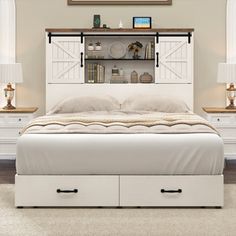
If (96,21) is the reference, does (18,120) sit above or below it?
below

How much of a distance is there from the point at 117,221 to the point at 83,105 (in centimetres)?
245

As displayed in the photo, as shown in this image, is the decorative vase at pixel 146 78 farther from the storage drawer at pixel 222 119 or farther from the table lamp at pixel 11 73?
the table lamp at pixel 11 73

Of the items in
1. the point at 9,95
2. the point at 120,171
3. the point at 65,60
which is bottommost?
the point at 120,171

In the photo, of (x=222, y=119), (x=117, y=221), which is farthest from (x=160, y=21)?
(x=117, y=221)

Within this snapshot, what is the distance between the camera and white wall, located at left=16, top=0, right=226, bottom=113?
692 centimetres

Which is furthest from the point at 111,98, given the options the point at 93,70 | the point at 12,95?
the point at 12,95

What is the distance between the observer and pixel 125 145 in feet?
14.0

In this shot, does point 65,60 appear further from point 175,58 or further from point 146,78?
point 175,58

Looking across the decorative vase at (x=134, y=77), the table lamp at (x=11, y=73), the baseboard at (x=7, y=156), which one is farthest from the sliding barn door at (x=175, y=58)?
the baseboard at (x=7, y=156)

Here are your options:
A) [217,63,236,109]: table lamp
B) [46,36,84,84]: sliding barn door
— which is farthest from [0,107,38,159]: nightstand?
[217,63,236,109]: table lamp

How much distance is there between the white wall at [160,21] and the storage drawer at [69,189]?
2924 millimetres

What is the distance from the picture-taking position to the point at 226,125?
6.39 meters

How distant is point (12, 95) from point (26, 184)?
8.51 ft

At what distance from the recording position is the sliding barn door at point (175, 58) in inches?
264
